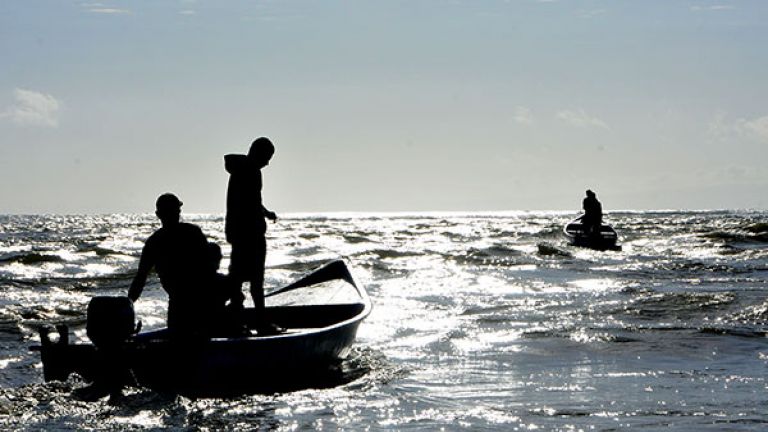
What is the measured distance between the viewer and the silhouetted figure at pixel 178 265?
9359mm

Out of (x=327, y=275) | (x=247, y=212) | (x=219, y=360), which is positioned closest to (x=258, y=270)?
(x=247, y=212)

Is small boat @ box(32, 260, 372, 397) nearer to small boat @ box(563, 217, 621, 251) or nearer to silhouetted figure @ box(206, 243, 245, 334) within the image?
silhouetted figure @ box(206, 243, 245, 334)

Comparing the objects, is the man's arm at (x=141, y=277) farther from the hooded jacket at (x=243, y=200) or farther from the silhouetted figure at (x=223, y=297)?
the hooded jacket at (x=243, y=200)

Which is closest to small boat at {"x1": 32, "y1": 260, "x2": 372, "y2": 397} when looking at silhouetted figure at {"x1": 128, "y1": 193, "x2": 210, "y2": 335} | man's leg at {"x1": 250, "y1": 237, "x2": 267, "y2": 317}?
silhouetted figure at {"x1": 128, "y1": 193, "x2": 210, "y2": 335}

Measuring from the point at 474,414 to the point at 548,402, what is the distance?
0.90 meters

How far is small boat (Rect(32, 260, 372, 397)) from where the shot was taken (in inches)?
359

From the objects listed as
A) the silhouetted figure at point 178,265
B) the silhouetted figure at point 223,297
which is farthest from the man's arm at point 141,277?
the silhouetted figure at point 223,297

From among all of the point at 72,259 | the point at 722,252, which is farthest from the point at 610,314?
the point at 72,259

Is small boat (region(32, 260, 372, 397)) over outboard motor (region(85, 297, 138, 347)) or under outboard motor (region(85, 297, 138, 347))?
under

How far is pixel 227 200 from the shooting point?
10.4 metres

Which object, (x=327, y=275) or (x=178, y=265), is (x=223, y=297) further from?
(x=327, y=275)

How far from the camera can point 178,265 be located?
9.60m

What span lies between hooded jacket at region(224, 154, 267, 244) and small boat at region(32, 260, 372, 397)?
3.52ft

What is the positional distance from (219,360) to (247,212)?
1599 millimetres
